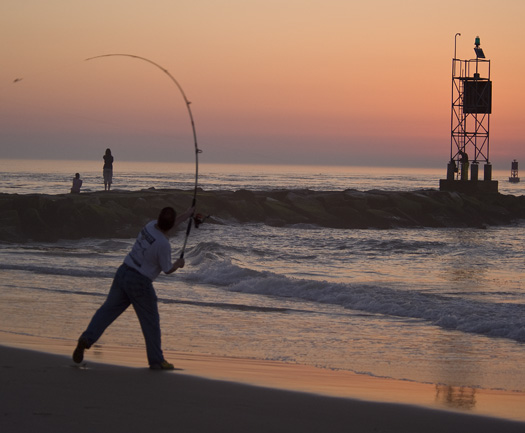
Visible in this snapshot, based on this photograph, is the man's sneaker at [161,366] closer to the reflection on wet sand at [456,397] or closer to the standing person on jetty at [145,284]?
the standing person on jetty at [145,284]

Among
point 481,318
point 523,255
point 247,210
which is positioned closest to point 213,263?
point 481,318

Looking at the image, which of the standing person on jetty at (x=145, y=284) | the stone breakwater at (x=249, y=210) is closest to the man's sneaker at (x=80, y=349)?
the standing person on jetty at (x=145, y=284)

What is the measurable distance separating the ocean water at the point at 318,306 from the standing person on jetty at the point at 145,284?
1521 mm

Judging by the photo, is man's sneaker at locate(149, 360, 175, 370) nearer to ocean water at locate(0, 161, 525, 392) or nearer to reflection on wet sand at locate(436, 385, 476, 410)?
ocean water at locate(0, 161, 525, 392)

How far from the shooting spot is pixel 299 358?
755 centimetres

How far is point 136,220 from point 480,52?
25555 mm

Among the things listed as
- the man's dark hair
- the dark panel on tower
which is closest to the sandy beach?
the man's dark hair

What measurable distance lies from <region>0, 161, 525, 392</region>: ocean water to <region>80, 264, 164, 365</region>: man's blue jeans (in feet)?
4.85

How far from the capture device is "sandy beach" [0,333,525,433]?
4.76m

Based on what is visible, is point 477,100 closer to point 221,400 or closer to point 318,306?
point 318,306

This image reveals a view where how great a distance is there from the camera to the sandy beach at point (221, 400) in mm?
4758

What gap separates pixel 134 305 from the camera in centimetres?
617

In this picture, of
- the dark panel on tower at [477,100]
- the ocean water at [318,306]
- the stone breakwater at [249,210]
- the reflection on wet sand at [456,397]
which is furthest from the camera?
the dark panel on tower at [477,100]

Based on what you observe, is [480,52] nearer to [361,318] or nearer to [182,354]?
[361,318]
